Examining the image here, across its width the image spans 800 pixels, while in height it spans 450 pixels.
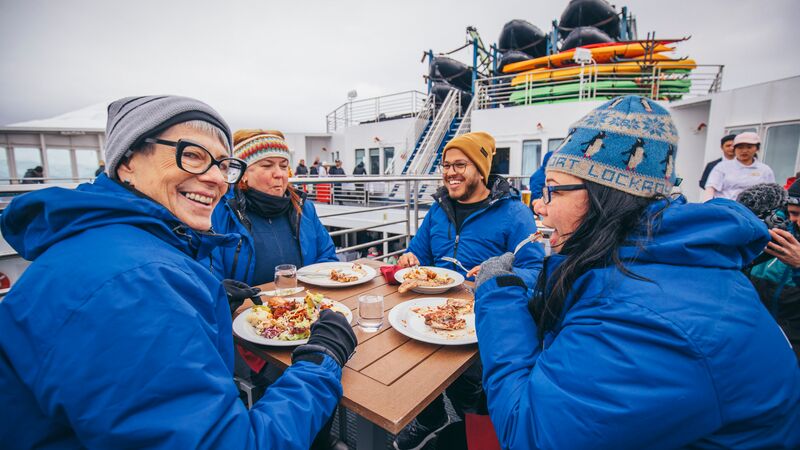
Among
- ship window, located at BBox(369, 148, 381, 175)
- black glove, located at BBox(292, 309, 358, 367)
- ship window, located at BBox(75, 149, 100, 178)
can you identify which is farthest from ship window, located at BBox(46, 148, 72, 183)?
black glove, located at BBox(292, 309, 358, 367)

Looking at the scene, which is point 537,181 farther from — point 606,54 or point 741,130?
point 606,54

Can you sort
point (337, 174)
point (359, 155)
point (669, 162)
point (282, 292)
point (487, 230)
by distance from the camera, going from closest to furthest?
1. point (669, 162)
2. point (282, 292)
3. point (487, 230)
4. point (337, 174)
5. point (359, 155)

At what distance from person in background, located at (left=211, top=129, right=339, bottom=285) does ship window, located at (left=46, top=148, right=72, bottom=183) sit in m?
18.6

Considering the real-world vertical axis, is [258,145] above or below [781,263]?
above

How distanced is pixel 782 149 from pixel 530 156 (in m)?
6.06

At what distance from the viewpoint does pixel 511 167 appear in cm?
1241

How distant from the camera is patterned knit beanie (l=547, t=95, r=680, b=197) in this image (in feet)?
3.47

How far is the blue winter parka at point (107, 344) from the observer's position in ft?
2.10

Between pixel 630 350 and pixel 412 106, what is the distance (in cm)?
1673

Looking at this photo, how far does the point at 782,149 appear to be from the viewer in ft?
24.6

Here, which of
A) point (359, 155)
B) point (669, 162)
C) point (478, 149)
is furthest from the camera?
point (359, 155)

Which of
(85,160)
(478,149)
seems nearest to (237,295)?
(478,149)

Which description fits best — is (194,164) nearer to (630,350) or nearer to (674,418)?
(630,350)

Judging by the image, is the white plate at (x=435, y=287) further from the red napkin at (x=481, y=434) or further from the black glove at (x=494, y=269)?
the red napkin at (x=481, y=434)
